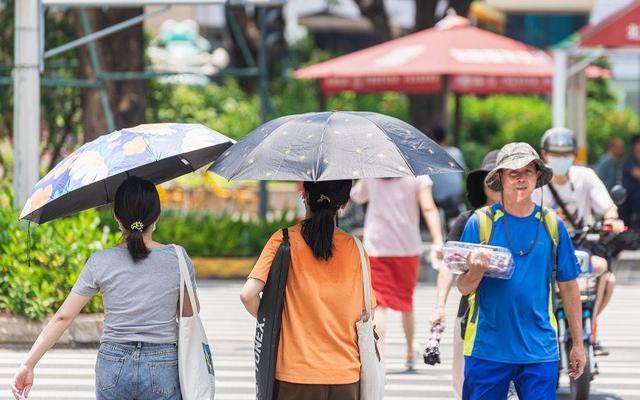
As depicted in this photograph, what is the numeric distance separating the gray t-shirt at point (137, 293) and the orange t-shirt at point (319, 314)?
1.14 ft

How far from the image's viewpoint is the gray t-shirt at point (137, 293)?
5250mm

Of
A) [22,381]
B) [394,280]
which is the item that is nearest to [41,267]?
[394,280]

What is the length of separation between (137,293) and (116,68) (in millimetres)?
12869

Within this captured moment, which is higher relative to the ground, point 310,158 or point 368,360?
point 310,158

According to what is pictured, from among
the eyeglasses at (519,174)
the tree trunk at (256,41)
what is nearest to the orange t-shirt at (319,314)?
the eyeglasses at (519,174)

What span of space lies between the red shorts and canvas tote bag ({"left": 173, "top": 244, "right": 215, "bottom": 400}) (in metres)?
4.52

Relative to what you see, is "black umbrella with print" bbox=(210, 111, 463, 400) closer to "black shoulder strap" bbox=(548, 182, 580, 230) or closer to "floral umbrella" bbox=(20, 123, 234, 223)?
"floral umbrella" bbox=(20, 123, 234, 223)

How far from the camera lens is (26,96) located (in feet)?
36.6

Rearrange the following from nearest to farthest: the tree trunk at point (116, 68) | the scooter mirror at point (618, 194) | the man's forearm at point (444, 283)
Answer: the man's forearm at point (444, 283) → the scooter mirror at point (618, 194) → the tree trunk at point (116, 68)

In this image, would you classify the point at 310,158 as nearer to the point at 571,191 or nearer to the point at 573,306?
the point at 573,306

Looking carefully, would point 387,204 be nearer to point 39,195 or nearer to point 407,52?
point 39,195

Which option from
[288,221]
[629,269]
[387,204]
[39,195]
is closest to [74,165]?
[39,195]

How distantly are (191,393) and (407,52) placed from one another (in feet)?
42.9

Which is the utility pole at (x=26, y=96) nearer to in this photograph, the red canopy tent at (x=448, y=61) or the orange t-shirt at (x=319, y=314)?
the orange t-shirt at (x=319, y=314)
